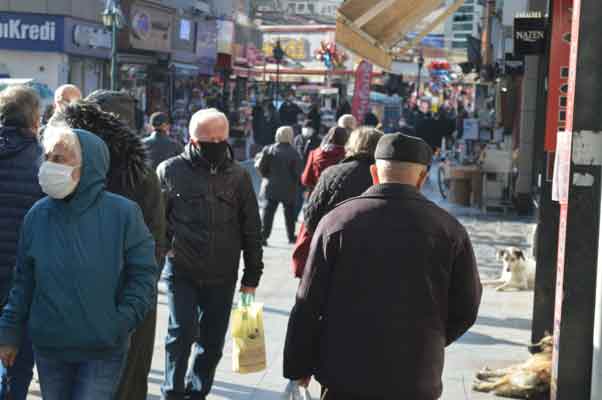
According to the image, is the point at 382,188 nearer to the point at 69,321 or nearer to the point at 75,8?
the point at 69,321

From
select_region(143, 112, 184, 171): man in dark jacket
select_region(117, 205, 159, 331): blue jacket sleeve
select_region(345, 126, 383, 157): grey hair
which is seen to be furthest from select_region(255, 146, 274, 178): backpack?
select_region(117, 205, 159, 331): blue jacket sleeve

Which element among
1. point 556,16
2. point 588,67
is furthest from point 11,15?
point 588,67

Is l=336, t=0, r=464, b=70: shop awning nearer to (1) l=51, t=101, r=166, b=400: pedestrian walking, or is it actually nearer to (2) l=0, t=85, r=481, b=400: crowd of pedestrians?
(1) l=51, t=101, r=166, b=400: pedestrian walking

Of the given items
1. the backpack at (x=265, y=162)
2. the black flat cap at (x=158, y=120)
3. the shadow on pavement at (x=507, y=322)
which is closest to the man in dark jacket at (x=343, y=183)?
the shadow on pavement at (x=507, y=322)

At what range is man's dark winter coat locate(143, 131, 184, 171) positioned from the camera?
34.7 ft

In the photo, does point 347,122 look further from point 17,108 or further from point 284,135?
point 17,108

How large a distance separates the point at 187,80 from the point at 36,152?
2856cm

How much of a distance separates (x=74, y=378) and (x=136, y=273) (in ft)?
1.59

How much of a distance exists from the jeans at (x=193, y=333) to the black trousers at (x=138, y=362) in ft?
4.15

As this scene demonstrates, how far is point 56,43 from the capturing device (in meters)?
24.2

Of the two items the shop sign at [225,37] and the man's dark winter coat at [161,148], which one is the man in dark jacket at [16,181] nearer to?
the man's dark winter coat at [161,148]

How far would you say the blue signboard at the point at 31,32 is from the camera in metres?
24.2

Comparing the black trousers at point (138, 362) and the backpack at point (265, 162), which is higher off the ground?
the backpack at point (265, 162)

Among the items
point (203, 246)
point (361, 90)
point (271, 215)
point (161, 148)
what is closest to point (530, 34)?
point (203, 246)
